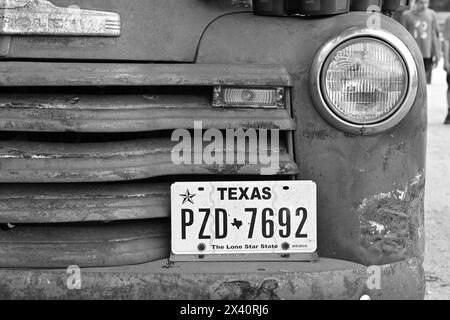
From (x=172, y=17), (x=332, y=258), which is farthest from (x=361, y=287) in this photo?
(x=172, y=17)

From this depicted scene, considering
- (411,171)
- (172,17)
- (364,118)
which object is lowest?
(411,171)

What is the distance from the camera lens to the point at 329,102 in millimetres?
2551

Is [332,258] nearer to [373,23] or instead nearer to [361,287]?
[361,287]

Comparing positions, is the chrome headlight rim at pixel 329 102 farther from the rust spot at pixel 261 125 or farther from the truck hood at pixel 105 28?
the truck hood at pixel 105 28

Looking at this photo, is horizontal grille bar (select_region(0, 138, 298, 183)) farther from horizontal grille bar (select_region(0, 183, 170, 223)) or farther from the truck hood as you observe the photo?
the truck hood

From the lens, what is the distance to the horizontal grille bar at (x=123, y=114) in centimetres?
244

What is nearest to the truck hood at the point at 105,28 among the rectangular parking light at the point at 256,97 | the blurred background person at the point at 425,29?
the rectangular parking light at the point at 256,97

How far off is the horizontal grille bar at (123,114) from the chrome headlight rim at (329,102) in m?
0.14

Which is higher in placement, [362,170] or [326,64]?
[326,64]

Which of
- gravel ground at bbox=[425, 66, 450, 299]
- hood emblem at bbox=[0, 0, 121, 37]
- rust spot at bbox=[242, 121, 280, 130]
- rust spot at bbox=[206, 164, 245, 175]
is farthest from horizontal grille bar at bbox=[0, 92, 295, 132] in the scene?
gravel ground at bbox=[425, 66, 450, 299]

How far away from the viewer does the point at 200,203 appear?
2.53 meters

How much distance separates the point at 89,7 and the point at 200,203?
0.83 metres

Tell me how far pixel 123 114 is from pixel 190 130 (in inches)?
9.6

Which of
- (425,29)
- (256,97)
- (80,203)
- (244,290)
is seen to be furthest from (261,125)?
(425,29)
